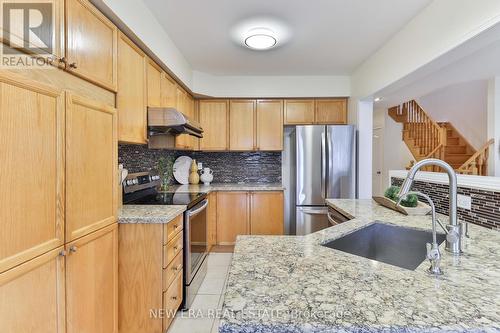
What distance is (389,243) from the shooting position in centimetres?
145

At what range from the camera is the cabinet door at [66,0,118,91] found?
128cm

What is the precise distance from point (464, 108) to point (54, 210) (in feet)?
23.3

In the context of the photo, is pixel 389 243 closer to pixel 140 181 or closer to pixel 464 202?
pixel 464 202

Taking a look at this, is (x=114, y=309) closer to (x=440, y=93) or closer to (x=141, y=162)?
(x=141, y=162)

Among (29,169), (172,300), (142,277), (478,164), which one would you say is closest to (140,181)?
(142,277)

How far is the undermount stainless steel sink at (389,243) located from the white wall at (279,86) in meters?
2.55

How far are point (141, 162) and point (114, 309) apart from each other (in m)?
1.50

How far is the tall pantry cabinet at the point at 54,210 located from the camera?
90 cm

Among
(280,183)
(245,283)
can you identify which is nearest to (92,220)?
(245,283)

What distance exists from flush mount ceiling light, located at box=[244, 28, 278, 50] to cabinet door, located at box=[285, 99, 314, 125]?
1.28 metres

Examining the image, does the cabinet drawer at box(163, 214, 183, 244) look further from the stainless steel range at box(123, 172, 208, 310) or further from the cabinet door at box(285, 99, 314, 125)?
the cabinet door at box(285, 99, 314, 125)

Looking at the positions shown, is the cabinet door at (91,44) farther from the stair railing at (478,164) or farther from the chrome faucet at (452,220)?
the stair railing at (478,164)

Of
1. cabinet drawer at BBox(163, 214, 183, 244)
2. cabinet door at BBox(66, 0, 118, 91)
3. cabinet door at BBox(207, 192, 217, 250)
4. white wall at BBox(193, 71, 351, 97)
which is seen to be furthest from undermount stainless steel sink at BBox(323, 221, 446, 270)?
white wall at BBox(193, 71, 351, 97)

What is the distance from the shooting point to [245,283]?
76 centimetres
